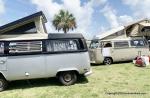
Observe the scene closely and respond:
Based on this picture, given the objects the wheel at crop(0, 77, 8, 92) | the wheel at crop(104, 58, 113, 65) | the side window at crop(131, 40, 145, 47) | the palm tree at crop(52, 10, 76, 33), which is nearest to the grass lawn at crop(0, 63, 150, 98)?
the wheel at crop(0, 77, 8, 92)

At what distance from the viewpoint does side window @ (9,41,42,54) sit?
9566 millimetres

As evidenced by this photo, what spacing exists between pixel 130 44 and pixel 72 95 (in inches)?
427

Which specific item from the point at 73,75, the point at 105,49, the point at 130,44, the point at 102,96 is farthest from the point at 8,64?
the point at 130,44

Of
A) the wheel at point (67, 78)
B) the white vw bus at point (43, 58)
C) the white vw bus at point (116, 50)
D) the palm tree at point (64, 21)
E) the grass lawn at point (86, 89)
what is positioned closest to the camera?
the grass lawn at point (86, 89)

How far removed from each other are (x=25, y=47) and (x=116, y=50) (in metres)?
9.62

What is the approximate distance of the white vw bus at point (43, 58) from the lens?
9531 millimetres

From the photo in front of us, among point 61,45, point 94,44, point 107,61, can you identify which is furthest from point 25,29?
point 61,45

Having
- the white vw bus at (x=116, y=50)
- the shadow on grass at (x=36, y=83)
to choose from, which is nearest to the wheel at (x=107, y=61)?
the white vw bus at (x=116, y=50)

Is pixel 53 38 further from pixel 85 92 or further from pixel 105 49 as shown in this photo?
pixel 105 49

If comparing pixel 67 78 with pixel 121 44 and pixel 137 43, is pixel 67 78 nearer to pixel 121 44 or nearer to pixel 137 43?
pixel 121 44

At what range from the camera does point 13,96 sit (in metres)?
8.75

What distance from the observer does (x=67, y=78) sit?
10148mm

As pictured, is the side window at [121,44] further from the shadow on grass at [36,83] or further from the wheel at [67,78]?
the wheel at [67,78]

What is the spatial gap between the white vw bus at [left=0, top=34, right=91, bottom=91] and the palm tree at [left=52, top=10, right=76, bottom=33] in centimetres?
2970
